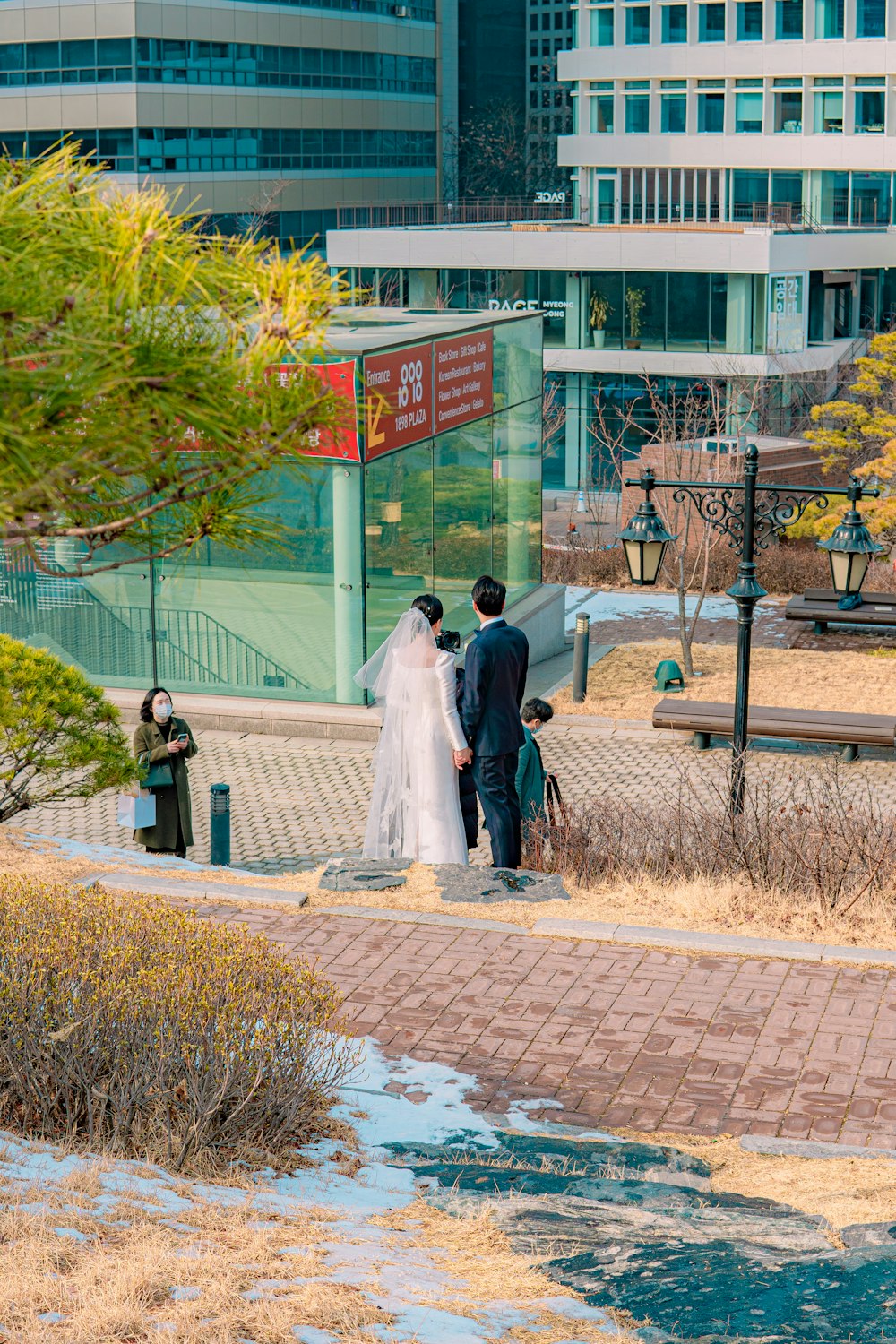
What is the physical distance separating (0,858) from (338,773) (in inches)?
203

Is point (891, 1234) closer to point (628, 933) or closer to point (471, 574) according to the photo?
point (628, 933)

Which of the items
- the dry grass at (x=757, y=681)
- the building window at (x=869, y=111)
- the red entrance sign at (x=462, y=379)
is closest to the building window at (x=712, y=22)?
the building window at (x=869, y=111)

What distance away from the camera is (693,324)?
Result: 149 ft

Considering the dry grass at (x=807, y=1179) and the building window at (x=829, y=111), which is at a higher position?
the building window at (x=829, y=111)

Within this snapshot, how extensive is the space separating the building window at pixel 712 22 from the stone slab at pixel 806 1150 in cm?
5753

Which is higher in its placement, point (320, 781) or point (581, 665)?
point (581, 665)

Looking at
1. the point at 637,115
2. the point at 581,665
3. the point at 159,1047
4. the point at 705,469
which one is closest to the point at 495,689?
the point at 159,1047

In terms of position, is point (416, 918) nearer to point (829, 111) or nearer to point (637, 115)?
point (829, 111)

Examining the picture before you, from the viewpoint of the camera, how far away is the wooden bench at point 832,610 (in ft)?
67.6

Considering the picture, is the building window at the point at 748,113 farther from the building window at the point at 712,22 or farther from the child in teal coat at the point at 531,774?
the child in teal coat at the point at 531,774

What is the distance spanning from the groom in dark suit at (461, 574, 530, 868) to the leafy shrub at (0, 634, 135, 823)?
2.24 meters

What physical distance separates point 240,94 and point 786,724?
185 feet

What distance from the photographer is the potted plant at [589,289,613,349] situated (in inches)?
1841

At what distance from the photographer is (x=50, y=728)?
1063 cm
